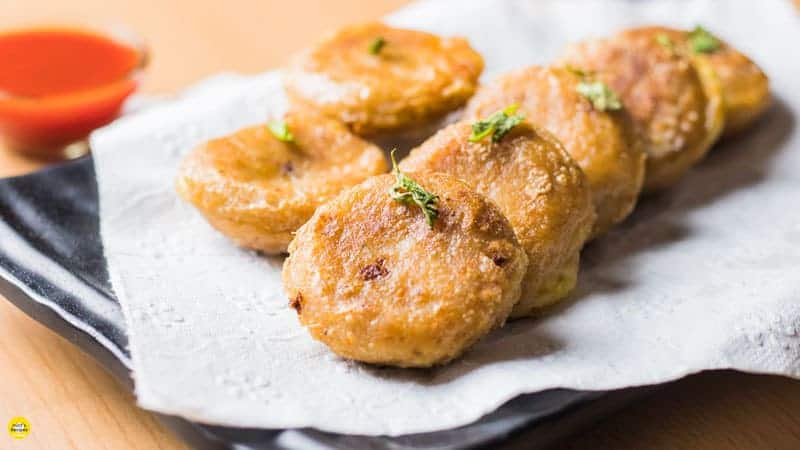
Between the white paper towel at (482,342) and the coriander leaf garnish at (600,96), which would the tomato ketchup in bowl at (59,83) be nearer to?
the white paper towel at (482,342)

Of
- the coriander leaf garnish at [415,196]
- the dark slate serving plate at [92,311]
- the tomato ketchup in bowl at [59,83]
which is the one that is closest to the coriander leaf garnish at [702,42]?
the coriander leaf garnish at [415,196]

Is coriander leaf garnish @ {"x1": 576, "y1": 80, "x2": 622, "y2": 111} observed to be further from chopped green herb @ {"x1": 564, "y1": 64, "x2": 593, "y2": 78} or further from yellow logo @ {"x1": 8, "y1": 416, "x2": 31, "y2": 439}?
yellow logo @ {"x1": 8, "y1": 416, "x2": 31, "y2": 439}

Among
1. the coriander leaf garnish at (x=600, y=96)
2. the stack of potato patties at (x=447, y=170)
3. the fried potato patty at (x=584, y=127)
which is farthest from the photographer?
the coriander leaf garnish at (x=600, y=96)

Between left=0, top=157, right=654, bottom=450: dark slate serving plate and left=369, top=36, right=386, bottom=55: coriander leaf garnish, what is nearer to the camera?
left=0, top=157, right=654, bottom=450: dark slate serving plate

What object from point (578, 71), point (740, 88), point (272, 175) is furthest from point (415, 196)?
point (740, 88)

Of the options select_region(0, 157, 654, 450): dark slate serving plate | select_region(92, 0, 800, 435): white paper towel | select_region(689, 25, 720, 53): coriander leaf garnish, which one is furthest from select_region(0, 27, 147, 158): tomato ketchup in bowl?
select_region(689, 25, 720, 53): coriander leaf garnish

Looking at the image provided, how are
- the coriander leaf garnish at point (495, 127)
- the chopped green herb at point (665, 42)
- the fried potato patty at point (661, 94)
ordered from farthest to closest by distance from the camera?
the chopped green herb at point (665, 42)
the fried potato patty at point (661, 94)
the coriander leaf garnish at point (495, 127)

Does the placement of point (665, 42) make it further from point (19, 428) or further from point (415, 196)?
point (19, 428)
